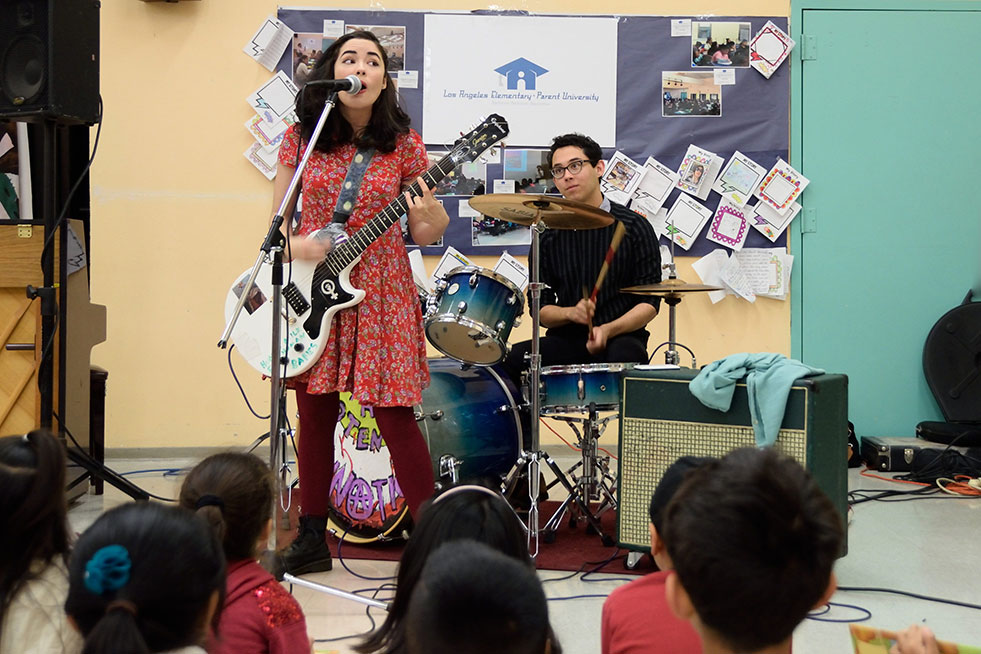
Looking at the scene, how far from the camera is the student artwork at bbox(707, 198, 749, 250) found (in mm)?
4797

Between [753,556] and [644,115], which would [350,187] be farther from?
[644,115]

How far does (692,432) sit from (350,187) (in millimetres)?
1197

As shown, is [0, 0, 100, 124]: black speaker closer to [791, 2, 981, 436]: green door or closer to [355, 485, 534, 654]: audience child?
[355, 485, 534, 654]: audience child

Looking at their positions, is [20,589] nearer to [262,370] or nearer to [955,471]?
[262,370]

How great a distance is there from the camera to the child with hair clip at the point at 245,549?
138 cm

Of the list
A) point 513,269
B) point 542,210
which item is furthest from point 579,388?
point 513,269

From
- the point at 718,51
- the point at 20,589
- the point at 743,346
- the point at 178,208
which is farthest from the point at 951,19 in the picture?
the point at 20,589

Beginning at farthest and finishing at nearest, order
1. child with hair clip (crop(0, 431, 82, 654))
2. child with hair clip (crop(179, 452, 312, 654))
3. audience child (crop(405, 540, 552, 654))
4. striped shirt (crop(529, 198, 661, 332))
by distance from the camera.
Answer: striped shirt (crop(529, 198, 661, 332)) < child with hair clip (crop(179, 452, 312, 654)) < child with hair clip (crop(0, 431, 82, 654)) < audience child (crop(405, 540, 552, 654))

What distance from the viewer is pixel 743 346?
4867 mm

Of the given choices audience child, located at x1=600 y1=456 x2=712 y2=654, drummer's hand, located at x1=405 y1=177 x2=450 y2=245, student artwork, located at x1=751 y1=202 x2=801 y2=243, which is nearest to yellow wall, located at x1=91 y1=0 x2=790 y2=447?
student artwork, located at x1=751 y1=202 x2=801 y2=243

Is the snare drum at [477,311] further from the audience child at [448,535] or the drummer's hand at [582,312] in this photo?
the audience child at [448,535]

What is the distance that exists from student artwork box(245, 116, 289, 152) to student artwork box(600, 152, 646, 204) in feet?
5.16

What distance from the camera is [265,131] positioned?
472cm

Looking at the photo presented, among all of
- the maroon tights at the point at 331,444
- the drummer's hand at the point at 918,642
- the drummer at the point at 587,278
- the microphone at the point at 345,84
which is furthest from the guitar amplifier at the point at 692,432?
the drummer's hand at the point at 918,642
